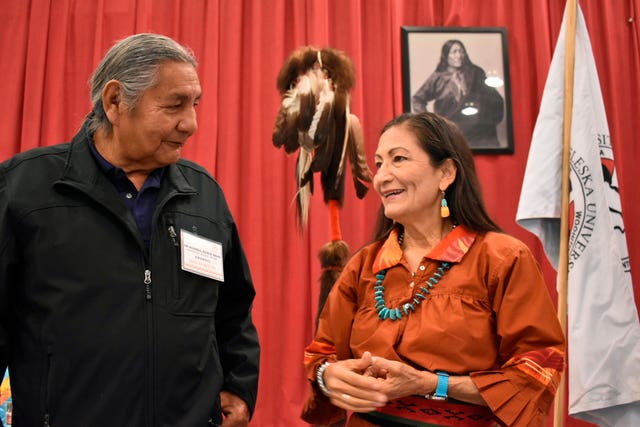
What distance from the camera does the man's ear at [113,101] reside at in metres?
1.57

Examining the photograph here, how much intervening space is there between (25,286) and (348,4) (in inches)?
113

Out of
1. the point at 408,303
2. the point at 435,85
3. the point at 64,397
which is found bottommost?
the point at 64,397

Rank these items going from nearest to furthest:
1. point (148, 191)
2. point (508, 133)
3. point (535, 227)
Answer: point (148, 191) < point (535, 227) < point (508, 133)

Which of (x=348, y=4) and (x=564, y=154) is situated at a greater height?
(x=348, y=4)

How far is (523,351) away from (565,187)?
1.63 m

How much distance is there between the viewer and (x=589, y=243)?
294 centimetres

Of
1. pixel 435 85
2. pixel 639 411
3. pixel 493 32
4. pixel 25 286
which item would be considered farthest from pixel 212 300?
pixel 493 32

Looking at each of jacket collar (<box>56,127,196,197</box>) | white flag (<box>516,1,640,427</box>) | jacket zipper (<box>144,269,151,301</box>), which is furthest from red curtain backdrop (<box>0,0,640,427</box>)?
jacket zipper (<box>144,269,151,301</box>)

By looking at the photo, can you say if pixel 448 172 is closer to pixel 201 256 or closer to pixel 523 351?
pixel 523 351

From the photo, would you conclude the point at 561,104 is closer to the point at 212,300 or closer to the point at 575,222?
the point at 575,222

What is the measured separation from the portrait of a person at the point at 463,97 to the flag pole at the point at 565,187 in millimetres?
666

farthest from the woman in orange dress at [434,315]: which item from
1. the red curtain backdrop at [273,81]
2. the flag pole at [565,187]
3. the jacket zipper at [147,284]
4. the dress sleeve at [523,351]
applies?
the red curtain backdrop at [273,81]

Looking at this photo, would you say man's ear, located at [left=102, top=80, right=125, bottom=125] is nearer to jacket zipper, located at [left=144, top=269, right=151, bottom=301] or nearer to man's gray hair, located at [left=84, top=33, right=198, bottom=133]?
man's gray hair, located at [left=84, top=33, right=198, bottom=133]

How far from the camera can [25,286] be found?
1.43m
